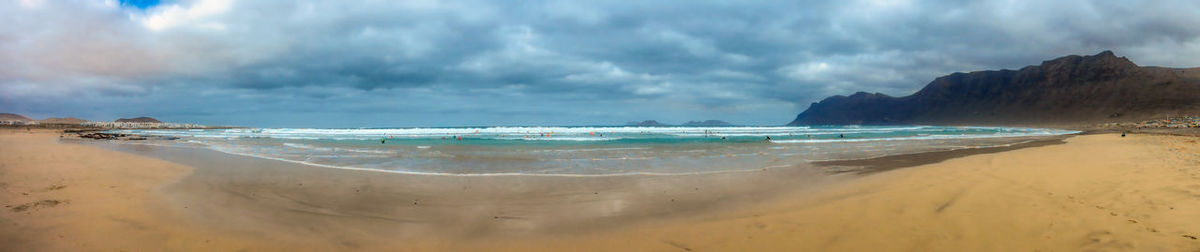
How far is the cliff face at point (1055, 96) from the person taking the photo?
105250 millimetres

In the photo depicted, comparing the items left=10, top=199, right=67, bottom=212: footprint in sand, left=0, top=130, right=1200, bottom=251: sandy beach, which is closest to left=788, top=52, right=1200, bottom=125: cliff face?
left=0, top=130, right=1200, bottom=251: sandy beach

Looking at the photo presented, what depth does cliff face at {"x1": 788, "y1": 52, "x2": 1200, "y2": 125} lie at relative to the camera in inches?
4144

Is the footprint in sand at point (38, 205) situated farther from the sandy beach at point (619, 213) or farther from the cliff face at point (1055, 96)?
the cliff face at point (1055, 96)

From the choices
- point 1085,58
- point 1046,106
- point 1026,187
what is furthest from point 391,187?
point 1085,58

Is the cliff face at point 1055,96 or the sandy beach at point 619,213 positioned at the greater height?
the cliff face at point 1055,96

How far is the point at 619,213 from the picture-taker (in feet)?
19.6

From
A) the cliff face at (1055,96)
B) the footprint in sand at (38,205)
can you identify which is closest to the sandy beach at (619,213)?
the footprint in sand at (38,205)

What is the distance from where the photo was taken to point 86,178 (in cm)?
870

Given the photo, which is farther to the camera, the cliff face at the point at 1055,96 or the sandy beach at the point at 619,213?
the cliff face at the point at 1055,96

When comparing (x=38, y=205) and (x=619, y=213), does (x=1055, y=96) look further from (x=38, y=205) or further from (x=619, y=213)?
(x=38, y=205)

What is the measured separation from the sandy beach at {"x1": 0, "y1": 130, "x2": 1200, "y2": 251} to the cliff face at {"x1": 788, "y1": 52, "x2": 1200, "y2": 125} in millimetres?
121274

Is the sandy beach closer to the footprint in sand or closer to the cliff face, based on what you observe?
the footprint in sand

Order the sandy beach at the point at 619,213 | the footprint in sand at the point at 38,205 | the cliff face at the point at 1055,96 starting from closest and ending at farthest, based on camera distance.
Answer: the sandy beach at the point at 619,213 < the footprint in sand at the point at 38,205 < the cliff face at the point at 1055,96

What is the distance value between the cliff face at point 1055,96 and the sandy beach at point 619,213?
12127cm
